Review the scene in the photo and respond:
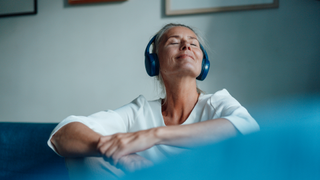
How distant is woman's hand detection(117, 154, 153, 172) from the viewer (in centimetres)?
55

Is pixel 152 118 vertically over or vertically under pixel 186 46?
under

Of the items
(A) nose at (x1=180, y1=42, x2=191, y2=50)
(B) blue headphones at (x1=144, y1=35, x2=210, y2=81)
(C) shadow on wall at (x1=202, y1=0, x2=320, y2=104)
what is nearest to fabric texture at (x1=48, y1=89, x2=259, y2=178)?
(B) blue headphones at (x1=144, y1=35, x2=210, y2=81)

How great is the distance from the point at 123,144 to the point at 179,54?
534 millimetres

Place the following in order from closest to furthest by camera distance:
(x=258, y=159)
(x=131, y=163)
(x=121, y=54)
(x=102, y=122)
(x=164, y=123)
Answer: (x=258, y=159)
(x=131, y=163)
(x=102, y=122)
(x=164, y=123)
(x=121, y=54)

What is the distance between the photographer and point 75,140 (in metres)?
0.68

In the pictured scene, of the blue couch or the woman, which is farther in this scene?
the blue couch

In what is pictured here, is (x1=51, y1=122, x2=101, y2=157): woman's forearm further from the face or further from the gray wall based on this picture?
the gray wall


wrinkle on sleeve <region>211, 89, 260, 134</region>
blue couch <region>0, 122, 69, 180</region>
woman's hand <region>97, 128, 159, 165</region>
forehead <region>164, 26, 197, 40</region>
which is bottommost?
blue couch <region>0, 122, 69, 180</region>

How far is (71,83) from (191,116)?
1.06 m

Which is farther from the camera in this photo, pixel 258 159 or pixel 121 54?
pixel 121 54

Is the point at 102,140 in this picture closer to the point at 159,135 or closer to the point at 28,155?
the point at 159,135

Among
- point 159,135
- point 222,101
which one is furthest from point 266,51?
point 159,135

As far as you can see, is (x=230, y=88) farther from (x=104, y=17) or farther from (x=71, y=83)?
(x=71, y=83)

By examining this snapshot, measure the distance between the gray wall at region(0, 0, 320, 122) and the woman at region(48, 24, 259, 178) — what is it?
41 cm
